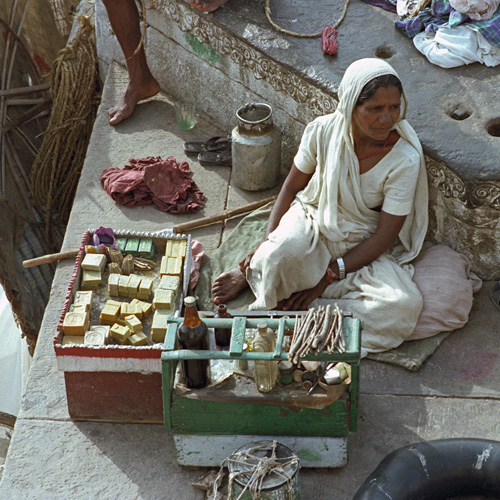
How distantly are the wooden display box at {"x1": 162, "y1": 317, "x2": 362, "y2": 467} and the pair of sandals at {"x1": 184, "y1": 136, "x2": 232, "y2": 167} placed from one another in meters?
2.35

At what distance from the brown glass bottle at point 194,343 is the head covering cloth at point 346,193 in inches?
46.3

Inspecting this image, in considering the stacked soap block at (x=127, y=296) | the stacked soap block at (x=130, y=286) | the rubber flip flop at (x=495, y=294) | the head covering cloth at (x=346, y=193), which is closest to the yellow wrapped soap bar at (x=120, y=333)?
the stacked soap block at (x=127, y=296)

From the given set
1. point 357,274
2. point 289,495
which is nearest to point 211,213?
point 357,274

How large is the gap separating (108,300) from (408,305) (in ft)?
5.21

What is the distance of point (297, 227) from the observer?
4.25m

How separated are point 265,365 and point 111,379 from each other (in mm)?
841

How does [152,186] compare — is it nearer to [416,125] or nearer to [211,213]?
[211,213]

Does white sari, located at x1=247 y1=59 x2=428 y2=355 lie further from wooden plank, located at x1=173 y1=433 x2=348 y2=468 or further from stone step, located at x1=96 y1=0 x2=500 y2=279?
wooden plank, located at x1=173 y1=433 x2=348 y2=468

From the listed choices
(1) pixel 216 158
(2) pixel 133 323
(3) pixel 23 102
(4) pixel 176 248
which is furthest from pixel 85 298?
(3) pixel 23 102

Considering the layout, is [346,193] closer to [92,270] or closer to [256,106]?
[256,106]

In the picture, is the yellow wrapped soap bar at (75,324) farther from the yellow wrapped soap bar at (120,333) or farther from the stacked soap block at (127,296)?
the yellow wrapped soap bar at (120,333)

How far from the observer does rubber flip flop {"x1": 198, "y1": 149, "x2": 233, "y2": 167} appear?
5.59 meters

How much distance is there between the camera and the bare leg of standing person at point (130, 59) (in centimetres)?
578

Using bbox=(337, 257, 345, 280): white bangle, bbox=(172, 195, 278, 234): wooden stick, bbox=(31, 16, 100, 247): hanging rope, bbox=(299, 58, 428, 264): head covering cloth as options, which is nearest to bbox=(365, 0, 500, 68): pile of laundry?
bbox=(299, 58, 428, 264): head covering cloth
